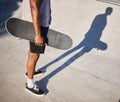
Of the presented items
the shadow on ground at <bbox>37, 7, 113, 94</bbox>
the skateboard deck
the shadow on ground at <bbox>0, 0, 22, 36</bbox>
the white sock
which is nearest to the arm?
the skateboard deck

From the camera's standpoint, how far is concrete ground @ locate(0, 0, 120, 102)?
4336mm

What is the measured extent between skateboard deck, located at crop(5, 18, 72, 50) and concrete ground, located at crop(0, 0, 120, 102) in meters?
0.82

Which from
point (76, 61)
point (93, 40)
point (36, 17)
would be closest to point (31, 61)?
point (36, 17)

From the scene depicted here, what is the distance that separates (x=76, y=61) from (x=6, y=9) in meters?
3.63

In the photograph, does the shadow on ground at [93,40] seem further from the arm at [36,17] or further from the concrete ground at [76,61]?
the arm at [36,17]

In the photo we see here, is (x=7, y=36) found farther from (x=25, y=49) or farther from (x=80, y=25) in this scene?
(x=80, y=25)

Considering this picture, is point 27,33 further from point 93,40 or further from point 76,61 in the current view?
point 93,40

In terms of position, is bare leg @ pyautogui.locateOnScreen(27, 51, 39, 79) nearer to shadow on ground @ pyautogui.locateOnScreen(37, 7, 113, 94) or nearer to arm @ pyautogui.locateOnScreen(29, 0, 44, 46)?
arm @ pyautogui.locateOnScreen(29, 0, 44, 46)

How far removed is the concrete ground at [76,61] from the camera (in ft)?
14.2

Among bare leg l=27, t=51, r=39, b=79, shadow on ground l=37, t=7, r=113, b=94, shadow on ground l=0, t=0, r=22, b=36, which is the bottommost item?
shadow on ground l=0, t=0, r=22, b=36

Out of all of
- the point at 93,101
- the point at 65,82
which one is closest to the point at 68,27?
the point at 65,82

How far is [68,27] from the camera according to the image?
6.28 meters

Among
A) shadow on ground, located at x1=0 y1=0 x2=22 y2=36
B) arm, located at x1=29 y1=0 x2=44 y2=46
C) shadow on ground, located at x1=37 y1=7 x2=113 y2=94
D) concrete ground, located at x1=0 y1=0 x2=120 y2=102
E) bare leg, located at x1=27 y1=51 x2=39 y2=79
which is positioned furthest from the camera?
shadow on ground, located at x1=0 y1=0 x2=22 y2=36

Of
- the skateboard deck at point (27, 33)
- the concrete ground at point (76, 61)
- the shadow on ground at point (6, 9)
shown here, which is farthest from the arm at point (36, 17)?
the shadow on ground at point (6, 9)
